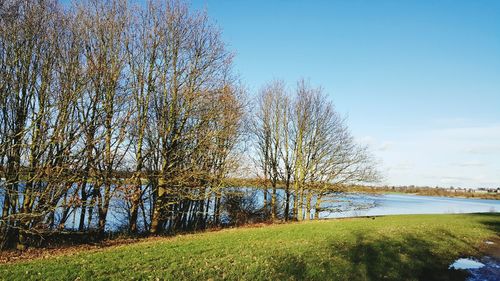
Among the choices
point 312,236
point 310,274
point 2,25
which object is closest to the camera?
point 310,274

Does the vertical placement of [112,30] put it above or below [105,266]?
above

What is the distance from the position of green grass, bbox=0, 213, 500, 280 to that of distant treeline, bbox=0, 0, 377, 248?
5.13m

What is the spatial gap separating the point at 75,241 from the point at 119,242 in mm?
2572

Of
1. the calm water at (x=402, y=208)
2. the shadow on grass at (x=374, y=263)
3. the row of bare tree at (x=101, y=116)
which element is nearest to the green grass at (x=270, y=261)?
the shadow on grass at (x=374, y=263)

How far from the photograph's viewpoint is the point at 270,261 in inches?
465

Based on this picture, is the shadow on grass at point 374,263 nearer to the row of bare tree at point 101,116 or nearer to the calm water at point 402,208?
the row of bare tree at point 101,116

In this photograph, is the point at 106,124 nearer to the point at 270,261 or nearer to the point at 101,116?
the point at 101,116

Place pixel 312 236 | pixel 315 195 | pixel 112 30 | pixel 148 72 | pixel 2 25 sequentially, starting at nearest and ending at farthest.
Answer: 1. pixel 2 25
2. pixel 312 236
3. pixel 112 30
4. pixel 148 72
5. pixel 315 195

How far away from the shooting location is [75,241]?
737 inches

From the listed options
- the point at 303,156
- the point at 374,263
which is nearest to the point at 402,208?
the point at 303,156

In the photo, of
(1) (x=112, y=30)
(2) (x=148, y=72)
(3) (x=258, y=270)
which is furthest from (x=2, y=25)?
(3) (x=258, y=270)

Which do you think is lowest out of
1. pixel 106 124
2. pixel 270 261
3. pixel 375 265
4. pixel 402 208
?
pixel 402 208

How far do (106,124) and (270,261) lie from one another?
12.4 metres

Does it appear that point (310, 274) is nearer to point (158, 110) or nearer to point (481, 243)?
point (481, 243)
